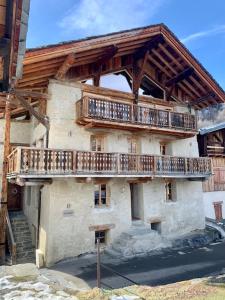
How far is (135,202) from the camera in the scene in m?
18.5

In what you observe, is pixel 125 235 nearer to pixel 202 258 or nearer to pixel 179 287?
pixel 202 258

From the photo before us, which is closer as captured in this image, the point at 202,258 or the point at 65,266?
the point at 65,266

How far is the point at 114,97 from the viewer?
18.1 metres

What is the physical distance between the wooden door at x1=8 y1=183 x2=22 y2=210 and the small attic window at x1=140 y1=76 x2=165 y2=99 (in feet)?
40.9

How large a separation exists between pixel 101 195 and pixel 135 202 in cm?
313

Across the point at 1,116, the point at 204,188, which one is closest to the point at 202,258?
the point at 204,188

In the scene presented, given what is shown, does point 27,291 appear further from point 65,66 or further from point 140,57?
point 140,57

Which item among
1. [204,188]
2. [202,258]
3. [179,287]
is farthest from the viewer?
[204,188]

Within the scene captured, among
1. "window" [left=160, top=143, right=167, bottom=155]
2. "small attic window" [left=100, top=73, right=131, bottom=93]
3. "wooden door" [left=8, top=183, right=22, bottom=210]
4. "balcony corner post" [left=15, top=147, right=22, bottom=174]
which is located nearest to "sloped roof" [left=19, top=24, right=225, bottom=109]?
"small attic window" [left=100, top=73, right=131, bottom=93]

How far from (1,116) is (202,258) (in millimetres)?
16435

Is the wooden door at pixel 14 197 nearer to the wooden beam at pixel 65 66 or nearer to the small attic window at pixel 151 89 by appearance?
the wooden beam at pixel 65 66

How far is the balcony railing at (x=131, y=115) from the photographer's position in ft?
49.7

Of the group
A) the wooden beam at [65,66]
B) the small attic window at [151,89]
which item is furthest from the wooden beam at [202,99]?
the wooden beam at [65,66]

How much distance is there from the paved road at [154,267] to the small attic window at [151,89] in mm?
11296
